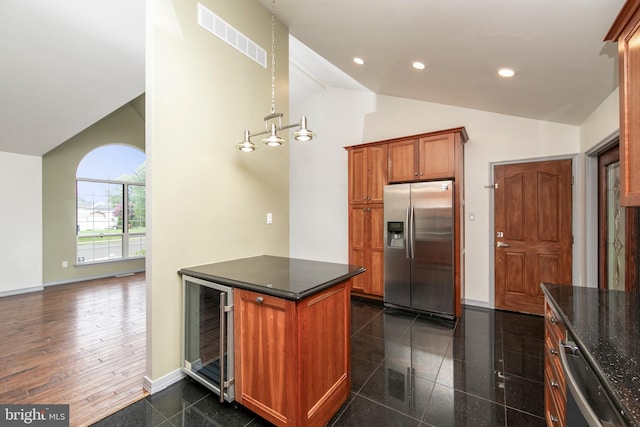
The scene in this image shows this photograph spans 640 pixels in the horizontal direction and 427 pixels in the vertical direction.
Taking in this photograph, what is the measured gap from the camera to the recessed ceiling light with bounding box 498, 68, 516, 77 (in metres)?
2.46

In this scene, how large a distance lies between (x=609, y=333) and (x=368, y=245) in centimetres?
325

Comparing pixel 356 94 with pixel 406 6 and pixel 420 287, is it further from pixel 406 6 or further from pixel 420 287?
pixel 420 287

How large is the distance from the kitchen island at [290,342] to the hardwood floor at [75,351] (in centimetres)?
98

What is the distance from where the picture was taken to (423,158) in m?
3.80

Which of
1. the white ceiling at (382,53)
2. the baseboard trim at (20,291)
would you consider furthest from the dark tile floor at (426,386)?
the baseboard trim at (20,291)

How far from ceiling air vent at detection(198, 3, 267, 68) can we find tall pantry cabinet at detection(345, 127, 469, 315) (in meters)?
2.06

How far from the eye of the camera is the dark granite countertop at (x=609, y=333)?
2.55 feet

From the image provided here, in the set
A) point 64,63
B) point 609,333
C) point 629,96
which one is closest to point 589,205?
point 629,96

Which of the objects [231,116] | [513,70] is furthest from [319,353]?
[513,70]

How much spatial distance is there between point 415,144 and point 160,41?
3137 millimetres

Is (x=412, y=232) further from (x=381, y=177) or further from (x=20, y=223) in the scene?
(x=20, y=223)

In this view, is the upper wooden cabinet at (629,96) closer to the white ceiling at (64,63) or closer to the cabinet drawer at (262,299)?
the cabinet drawer at (262,299)

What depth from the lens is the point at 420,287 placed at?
3693 mm

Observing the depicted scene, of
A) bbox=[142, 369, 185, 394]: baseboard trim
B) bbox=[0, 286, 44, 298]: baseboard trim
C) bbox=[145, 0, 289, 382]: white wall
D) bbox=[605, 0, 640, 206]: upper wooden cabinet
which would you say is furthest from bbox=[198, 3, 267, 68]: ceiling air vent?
bbox=[0, 286, 44, 298]: baseboard trim
